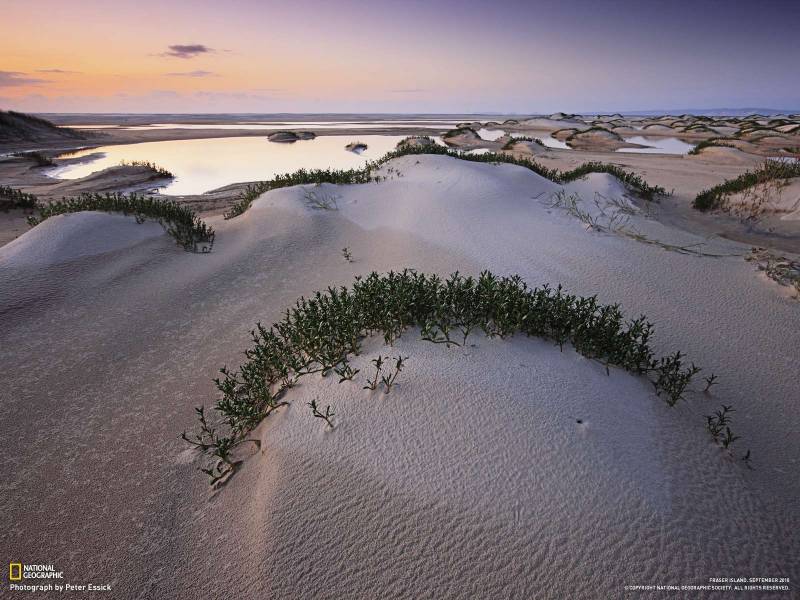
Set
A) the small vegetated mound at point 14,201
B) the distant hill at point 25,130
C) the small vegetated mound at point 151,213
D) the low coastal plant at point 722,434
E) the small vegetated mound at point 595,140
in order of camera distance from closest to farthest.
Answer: the low coastal plant at point 722,434
the small vegetated mound at point 151,213
the small vegetated mound at point 14,201
the distant hill at point 25,130
the small vegetated mound at point 595,140

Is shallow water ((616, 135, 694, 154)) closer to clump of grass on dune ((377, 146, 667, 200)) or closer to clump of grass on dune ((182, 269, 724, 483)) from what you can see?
clump of grass on dune ((377, 146, 667, 200))

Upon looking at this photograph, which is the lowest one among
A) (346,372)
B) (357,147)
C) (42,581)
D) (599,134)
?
(42,581)

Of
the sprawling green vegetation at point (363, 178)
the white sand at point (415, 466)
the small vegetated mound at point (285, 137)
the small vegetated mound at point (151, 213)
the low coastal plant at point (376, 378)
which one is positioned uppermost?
the small vegetated mound at point (285, 137)

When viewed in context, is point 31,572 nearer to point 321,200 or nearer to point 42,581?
point 42,581

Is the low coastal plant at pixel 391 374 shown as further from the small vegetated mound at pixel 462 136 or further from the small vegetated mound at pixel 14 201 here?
the small vegetated mound at pixel 462 136

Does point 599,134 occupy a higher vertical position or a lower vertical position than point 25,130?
higher

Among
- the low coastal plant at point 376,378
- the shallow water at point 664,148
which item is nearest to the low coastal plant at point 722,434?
the low coastal plant at point 376,378

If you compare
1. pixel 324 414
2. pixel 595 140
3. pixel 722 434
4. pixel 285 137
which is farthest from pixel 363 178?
pixel 595 140
